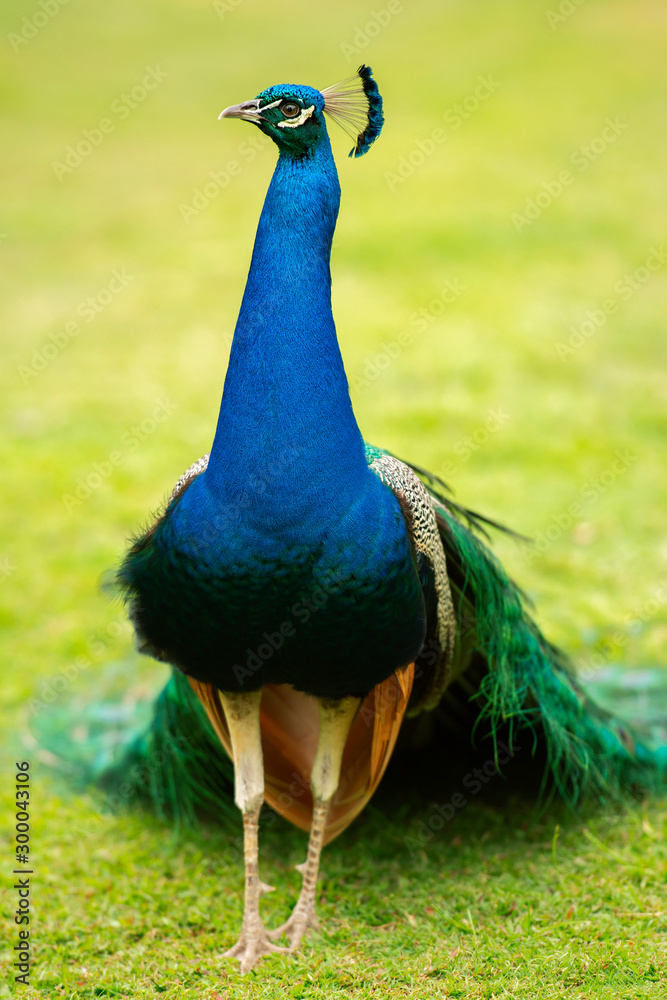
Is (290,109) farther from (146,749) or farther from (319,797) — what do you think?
(146,749)

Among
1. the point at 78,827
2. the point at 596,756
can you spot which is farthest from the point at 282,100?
the point at 78,827

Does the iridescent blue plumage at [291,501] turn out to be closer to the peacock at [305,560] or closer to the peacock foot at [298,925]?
the peacock at [305,560]

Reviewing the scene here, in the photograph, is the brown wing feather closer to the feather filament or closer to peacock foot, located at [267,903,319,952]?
peacock foot, located at [267,903,319,952]

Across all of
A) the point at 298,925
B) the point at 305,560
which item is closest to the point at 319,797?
the point at 298,925

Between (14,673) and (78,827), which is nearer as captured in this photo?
(78,827)

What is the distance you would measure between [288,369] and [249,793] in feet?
4.54

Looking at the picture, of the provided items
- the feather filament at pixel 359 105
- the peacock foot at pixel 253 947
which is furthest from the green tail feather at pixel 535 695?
the feather filament at pixel 359 105

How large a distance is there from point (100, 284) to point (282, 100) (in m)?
7.52

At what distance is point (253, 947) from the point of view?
318 cm

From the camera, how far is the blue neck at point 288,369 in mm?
2748

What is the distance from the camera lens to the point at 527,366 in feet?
27.7

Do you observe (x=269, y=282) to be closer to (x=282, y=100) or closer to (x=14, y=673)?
(x=282, y=100)

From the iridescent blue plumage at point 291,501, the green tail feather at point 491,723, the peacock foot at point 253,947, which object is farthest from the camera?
the green tail feather at point 491,723

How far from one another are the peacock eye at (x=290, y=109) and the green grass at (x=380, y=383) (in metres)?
2.44
